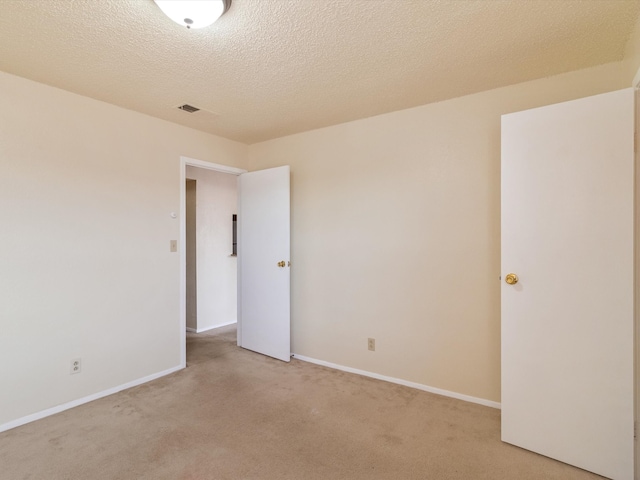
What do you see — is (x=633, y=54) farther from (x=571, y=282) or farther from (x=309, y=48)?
(x=309, y=48)

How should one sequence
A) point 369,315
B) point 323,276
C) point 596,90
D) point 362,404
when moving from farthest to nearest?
1. point 323,276
2. point 369,315
3. point 362,404
4. point 596,90

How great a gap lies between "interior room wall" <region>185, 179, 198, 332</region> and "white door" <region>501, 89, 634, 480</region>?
3904mm

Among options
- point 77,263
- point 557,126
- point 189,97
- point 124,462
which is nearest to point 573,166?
point 557,126

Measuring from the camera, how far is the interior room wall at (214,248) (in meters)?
4.68

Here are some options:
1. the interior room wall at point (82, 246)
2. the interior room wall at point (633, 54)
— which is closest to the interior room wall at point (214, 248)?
the interior room wall at point (82, 246)

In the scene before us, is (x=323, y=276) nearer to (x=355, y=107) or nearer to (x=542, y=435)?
(x=355, y=107)

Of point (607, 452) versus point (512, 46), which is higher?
point (512, 46)

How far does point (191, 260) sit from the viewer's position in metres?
4.69

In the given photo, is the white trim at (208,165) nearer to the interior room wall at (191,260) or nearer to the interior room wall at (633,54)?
the interior room wall at (191,260)

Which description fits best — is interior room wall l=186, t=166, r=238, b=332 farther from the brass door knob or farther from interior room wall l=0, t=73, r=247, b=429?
the brass door knob

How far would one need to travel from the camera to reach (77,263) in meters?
2.55

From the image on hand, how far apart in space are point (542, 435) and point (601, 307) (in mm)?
830

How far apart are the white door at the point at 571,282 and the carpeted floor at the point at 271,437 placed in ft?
0.84

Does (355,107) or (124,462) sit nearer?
(124,462)
